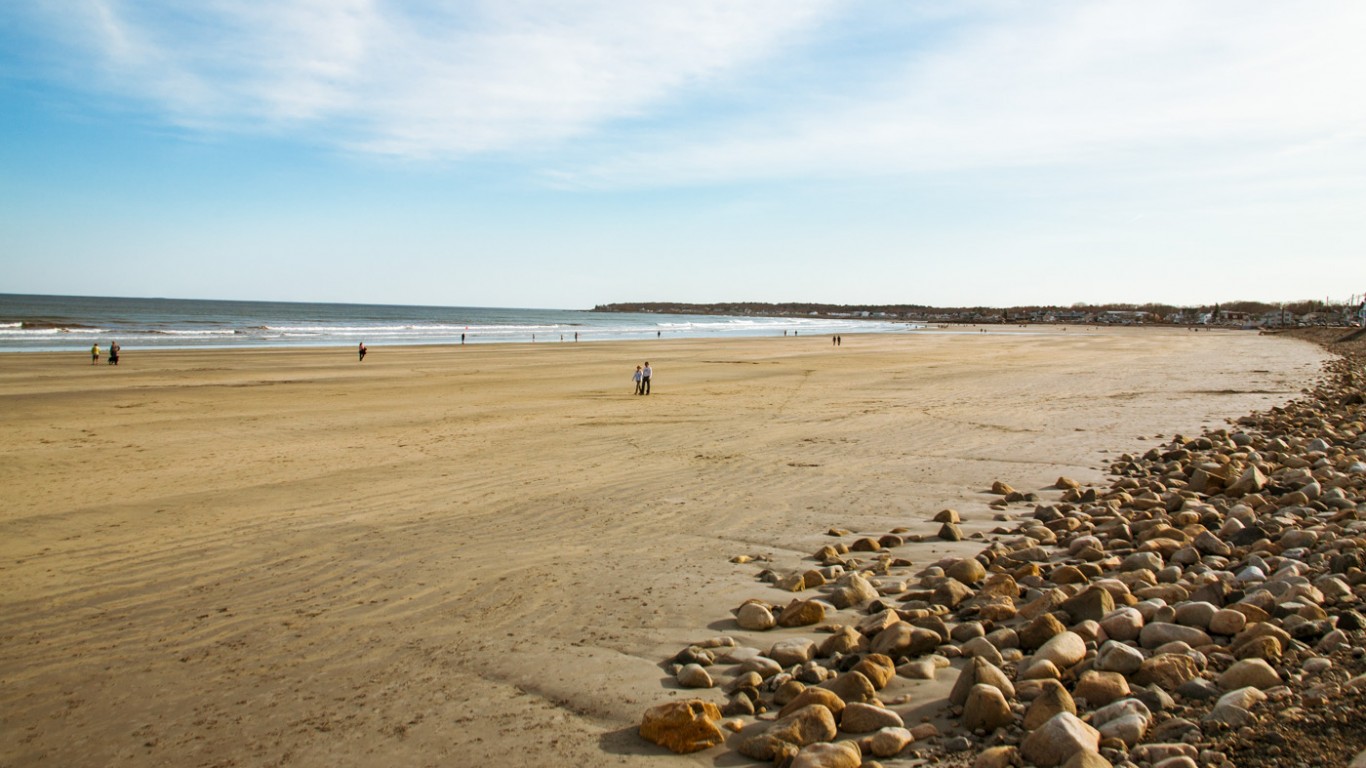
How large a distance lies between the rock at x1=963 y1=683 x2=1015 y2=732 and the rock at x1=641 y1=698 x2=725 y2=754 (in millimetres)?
1318

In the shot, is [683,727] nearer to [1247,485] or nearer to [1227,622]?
[1227,622]

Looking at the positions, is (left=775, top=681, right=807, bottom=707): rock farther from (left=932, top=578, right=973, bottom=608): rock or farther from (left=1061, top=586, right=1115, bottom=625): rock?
(left=1061, top=586, right=1115, bottom=625): rock

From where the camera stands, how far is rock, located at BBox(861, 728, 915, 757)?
4156mm

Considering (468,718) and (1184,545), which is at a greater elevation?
(1184,545)

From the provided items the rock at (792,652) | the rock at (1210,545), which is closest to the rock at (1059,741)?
the rock at (792,652)

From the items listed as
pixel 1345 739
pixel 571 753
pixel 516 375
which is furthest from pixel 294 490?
pixel 516 375

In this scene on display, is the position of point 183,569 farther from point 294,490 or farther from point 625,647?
point 625,647

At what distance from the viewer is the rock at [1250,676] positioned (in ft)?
13.6

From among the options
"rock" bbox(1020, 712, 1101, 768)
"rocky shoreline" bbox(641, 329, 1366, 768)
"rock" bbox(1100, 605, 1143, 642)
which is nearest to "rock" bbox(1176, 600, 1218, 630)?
"rocky shoreline" bbox(641, 329, 1366, 768)

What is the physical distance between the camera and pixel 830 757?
398cm

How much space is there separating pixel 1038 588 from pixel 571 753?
398cm

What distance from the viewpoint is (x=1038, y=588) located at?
6523 mm

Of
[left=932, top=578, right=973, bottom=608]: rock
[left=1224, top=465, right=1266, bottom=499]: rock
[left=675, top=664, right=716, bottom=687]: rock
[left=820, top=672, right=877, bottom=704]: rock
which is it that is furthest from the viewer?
[left=1224, top=465, right=1266, bottom=499]: rock

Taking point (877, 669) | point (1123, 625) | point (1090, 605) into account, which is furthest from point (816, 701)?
point (1090, 605)
